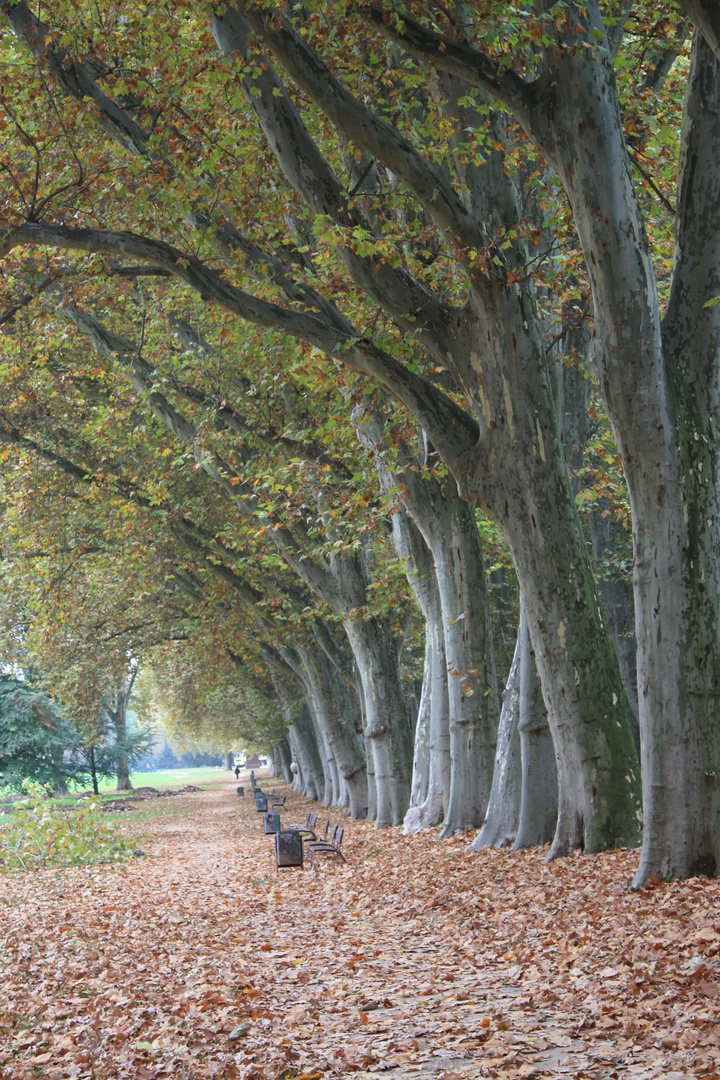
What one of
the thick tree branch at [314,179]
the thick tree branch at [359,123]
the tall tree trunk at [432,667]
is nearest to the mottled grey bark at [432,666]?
the tall tree trunk at [432,667]

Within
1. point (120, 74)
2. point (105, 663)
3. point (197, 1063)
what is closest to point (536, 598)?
point (197, 1063)

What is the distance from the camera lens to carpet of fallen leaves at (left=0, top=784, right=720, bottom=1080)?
4.43m

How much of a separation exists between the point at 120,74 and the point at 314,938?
898 centimetres

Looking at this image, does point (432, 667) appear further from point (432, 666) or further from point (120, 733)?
point (120, 733)

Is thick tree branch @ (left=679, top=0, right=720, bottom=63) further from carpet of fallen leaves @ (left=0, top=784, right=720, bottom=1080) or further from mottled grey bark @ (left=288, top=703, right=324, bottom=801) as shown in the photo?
mottled grey bark @ (left=288, top=703, right=324, bottom=801)

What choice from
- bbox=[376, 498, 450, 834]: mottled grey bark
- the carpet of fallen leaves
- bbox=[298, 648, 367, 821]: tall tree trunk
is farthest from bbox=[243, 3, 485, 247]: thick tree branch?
bbox=[298, 648, 367, 821]: tall tree trunk

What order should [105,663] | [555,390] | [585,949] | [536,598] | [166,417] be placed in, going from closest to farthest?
[585,949] < [536,598] < [555,390] < [166,417] < [105,663]

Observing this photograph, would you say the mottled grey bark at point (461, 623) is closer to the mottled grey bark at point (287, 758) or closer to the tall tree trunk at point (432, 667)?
the tall tree trunk at point (432, 667)

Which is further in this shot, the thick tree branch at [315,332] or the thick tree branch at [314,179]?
the thick tree branch at [315,332]

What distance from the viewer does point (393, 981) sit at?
6.17 m

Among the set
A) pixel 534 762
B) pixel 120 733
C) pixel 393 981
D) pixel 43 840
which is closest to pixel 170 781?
→ pixel 120 733

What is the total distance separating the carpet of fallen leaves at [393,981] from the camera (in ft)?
14.5

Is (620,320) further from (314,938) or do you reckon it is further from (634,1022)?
(314,938)

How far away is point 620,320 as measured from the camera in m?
6.95
